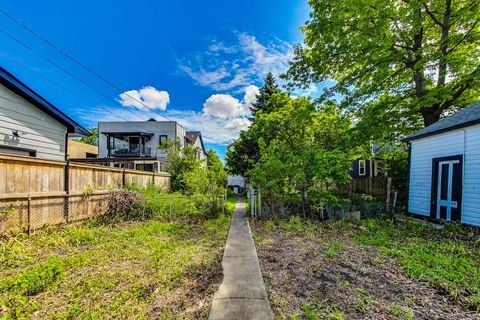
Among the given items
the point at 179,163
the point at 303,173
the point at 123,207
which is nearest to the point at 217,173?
the point at 179,163

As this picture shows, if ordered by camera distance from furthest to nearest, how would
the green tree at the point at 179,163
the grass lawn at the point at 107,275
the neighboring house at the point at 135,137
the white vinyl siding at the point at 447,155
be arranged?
the neighboring house at the point at 135,137 < the green tree at the point at 179,163 < the white vinyl siding at the point at 447,155 < the grass lawn at the point at 107,275

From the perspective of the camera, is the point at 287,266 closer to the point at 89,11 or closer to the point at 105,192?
the point at 105,192

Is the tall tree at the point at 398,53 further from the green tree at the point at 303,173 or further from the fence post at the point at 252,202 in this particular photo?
the fence post at the point at 252,202

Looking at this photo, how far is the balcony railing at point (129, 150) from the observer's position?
2366 cm

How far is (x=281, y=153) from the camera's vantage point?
8656mm

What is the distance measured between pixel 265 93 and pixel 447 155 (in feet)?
47.9

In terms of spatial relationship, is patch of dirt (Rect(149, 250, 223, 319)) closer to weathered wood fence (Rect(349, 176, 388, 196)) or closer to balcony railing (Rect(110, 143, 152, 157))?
weathered wood fence (Rect(349, 176, 388, 196))

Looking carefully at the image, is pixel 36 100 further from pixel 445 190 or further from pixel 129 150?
pixel 129 150

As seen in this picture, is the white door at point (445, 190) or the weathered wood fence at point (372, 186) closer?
the white door at point (445, 190)

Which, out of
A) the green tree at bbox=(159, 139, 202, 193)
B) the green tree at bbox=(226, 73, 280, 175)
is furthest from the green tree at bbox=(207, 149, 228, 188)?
the green tree at bbox=(226, 73, 280, 175)

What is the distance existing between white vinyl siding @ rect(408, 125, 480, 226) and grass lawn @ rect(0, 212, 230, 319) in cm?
734

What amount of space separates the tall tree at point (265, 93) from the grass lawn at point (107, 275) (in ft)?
52.4

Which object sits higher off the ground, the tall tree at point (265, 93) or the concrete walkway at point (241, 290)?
the tall tree at point (265, 93)

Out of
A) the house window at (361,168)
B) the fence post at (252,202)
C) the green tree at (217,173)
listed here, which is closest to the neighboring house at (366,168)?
the house window at (361,168)
